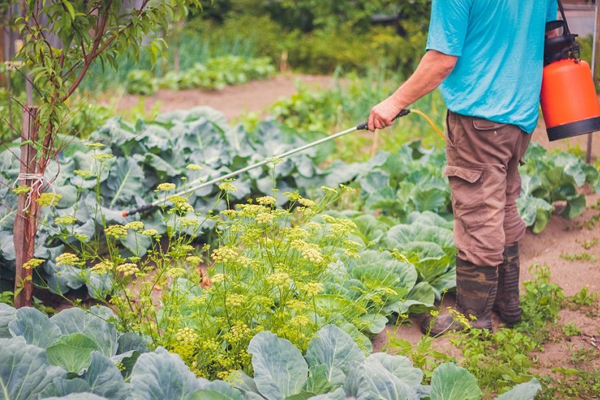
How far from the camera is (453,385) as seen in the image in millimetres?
2400

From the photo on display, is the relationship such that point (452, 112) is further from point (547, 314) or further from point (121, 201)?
point (121, 201)

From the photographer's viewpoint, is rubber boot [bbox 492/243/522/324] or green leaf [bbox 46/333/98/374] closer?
green leaf [bbox 46/333/98/374]

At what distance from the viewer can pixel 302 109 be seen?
7414mm

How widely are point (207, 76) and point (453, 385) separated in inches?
303

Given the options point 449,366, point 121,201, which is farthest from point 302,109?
point 449,366

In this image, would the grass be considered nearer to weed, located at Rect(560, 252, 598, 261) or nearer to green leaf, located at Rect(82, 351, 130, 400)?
weed, located at Rect(560, 252, 598, 261)

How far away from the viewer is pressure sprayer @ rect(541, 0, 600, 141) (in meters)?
3.08

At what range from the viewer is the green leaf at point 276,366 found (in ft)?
7.52

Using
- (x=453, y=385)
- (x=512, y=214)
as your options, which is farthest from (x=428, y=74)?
(x=453, y=385)

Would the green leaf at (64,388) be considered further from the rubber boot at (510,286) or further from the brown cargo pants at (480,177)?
the rubber boot at (510,286)

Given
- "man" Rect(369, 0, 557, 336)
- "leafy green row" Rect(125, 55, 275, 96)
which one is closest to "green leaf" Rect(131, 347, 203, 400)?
"man" Rect(369, 0, 557, 336)

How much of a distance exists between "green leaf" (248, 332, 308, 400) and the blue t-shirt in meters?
1.39

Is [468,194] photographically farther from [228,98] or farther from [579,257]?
[228,98]

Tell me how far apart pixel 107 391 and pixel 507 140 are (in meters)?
2.01
